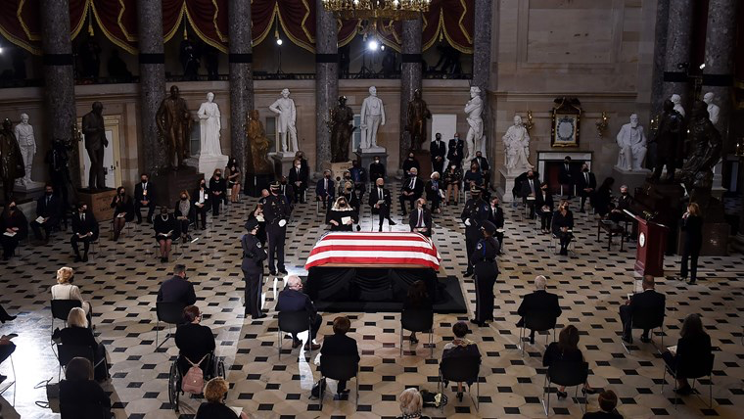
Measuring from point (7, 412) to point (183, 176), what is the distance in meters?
12.8

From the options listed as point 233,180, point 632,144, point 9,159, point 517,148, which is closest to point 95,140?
point 9,159

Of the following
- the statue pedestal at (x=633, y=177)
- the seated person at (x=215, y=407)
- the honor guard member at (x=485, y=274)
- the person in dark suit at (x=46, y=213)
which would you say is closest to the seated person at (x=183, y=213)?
the person in dark suit at (x=46, y=213)

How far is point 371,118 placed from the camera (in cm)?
2481

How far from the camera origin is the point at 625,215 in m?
17.9

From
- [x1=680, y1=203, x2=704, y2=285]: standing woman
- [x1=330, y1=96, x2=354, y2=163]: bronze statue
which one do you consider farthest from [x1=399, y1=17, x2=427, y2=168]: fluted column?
[x1=680, y1=203, x2=704, y2=285]: standing woman

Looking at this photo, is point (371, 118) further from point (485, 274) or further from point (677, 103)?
point (485, 274)

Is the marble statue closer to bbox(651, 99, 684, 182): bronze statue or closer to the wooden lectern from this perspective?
the wooden lectern

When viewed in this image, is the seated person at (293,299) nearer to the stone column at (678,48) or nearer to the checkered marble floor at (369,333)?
the checkered marble floor at (369,333)

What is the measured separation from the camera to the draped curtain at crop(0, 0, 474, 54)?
20.1 m

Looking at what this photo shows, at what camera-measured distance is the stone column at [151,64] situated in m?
22.2

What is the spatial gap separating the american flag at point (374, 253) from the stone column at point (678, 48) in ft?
35.9

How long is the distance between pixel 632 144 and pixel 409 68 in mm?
6843

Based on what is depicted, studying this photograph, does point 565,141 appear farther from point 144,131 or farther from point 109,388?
point 109,388

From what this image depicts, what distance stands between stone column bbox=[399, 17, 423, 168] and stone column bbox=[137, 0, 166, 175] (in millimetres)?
7095
